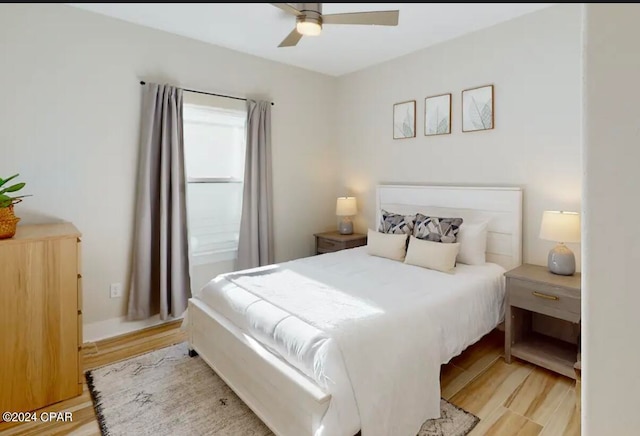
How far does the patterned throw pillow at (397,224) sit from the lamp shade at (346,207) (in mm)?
637

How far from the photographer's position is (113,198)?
2881mm

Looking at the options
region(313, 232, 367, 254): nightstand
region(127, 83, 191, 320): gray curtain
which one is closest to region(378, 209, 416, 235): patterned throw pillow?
Answer: region(313, 232, 367, 254): nightstand

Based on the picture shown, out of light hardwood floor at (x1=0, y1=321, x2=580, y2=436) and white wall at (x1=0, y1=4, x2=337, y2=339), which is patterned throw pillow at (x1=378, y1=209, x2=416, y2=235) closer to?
light hardwood floor at (x1=0, y1=321, x2=580, y2=436)

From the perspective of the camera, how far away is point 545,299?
7.46ft

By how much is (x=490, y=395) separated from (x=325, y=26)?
9.87 feet

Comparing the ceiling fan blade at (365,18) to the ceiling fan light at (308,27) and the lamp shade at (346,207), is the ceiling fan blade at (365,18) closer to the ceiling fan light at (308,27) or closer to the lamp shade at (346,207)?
the ceiling fan light at (308,27)

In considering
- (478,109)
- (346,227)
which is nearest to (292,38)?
(478,109)

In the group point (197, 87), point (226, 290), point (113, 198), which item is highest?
point (197, 87)

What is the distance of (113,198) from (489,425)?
3118 millimetres

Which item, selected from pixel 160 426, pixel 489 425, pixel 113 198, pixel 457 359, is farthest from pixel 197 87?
pixel 489 425

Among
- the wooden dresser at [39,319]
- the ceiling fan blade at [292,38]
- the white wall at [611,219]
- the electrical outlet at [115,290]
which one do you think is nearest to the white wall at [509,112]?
the ceiling fan blade at [292,38]

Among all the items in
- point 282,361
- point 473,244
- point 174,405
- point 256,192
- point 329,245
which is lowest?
point 174,405

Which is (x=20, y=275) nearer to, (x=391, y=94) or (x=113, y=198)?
Answer: (x=113, y=198)

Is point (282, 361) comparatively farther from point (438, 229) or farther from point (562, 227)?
point (562, 227)
